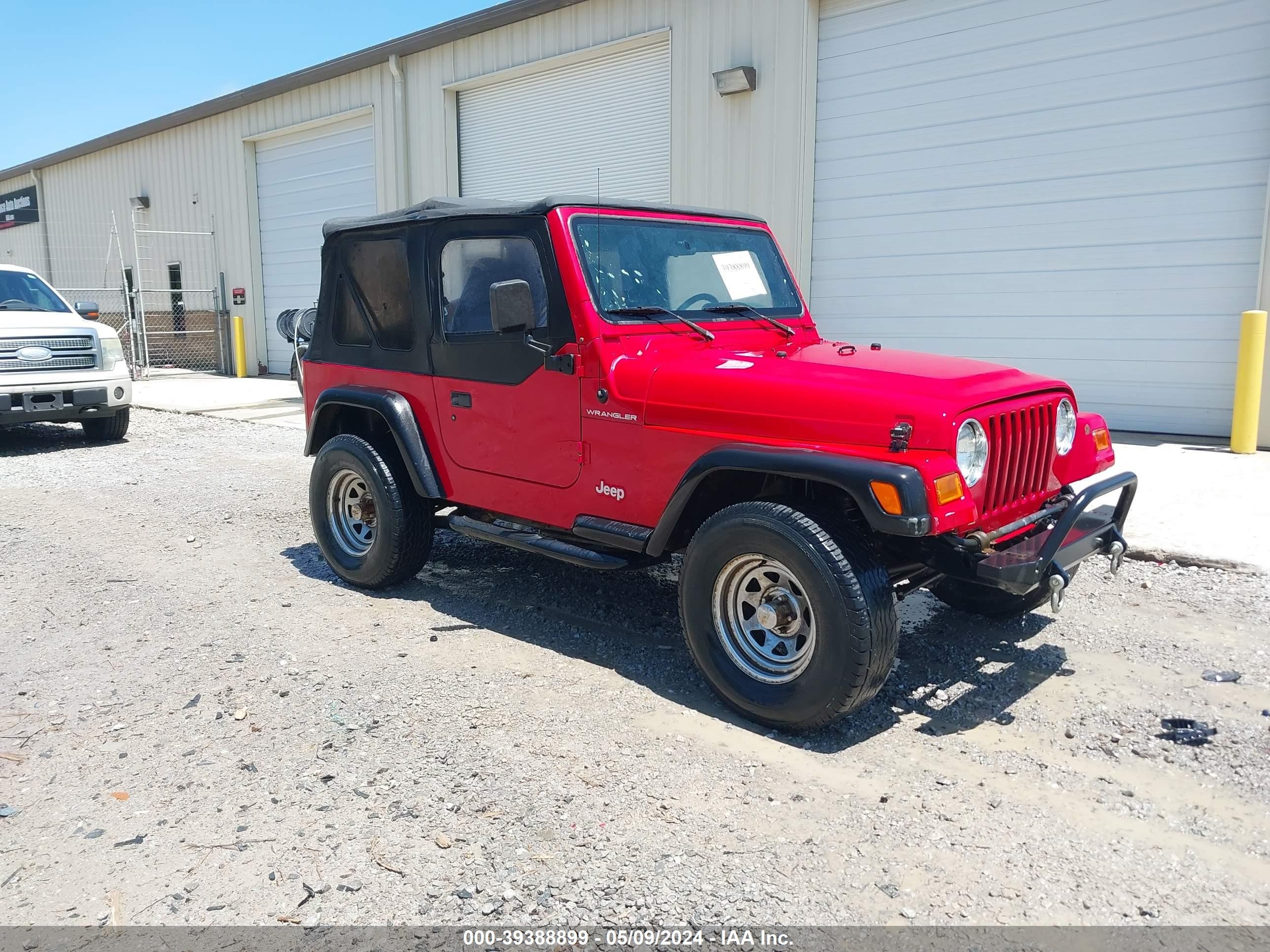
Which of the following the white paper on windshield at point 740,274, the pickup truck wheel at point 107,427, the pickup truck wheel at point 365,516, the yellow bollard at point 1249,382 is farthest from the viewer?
the pickup truck wheel at point 107,427

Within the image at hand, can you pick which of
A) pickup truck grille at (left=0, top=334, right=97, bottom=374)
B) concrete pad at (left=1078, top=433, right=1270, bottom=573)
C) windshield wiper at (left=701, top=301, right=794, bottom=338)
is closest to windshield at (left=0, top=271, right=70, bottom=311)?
pickup truck grille at (left=0, top=334, right=97, bottom=374)

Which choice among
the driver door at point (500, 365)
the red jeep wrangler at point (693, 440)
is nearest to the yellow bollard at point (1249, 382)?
the red jeep wrangler at point (693, 440)

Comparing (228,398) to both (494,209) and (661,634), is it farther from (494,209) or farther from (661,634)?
(661,634)

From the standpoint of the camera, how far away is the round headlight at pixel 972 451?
3.40 m

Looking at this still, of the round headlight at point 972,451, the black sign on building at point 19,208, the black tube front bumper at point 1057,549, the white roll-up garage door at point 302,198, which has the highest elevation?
the black sign on building at point 19,208

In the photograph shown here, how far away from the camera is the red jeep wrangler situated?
338 cm

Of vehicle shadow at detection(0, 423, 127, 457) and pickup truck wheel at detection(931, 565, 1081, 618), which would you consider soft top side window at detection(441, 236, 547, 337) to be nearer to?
pickup truck wheel at detection(931, 565, 1081, 618)

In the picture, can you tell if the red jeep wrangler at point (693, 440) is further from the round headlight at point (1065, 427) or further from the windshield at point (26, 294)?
the windshield at point (26, 294)

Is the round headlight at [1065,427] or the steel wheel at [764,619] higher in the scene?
the round headlight at [1065,427]

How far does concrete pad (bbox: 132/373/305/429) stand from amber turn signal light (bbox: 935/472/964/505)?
9.89 meters

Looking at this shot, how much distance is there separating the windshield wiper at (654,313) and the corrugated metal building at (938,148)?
6585 millimetres

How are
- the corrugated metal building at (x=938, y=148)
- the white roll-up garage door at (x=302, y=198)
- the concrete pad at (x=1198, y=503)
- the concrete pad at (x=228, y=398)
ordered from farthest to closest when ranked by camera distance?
the white roll-up garage door at (x=302, y=198), the concrete pad at (x=228, y=398), the corrugated metal building at (x=938, y=148), the concrete pad at (x=1198, y=503)

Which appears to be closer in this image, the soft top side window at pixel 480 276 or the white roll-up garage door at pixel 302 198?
the soft top side window at pixel 480 276

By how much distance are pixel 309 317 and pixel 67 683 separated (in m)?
7.04
